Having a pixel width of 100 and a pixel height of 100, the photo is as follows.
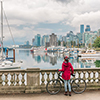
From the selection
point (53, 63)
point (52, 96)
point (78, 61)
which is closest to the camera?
point (52, 96)

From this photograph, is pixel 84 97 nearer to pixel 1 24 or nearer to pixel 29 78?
pixel 29 78

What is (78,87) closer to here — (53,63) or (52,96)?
(52,96)

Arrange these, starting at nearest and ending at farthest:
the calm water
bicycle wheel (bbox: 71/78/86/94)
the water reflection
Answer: bicycle wheel (bbox: 71/78/86/94) < the calm water < the water reflection

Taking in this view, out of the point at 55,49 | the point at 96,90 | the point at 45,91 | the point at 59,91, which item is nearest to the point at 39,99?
the point at 45,91

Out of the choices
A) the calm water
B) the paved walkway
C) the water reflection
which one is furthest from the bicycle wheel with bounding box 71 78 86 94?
the water reflection

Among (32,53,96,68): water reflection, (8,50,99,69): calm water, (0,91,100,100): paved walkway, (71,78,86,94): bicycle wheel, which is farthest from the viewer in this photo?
(32,53,96,68): water reflection

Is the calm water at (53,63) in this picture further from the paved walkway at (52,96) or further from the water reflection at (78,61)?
the paved walkway at (52,96)

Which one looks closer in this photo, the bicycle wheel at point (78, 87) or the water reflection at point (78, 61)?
the bicycle wheel at point (78, 87)

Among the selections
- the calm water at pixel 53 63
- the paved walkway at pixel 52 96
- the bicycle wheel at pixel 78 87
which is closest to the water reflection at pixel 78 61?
the calm water at pixel 53 63

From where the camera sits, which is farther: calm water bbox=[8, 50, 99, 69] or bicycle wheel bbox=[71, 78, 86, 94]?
calm water bbox=[8, 50, 99, 69]

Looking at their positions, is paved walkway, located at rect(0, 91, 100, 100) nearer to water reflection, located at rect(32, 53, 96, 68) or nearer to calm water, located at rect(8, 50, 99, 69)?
calm water, located at rect(8, 50, 99, 69)

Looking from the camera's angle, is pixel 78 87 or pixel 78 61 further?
pixel 78 61

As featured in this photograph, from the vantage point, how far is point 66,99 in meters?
6.14

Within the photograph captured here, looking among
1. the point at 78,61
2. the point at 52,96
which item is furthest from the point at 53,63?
the point at 52,96
